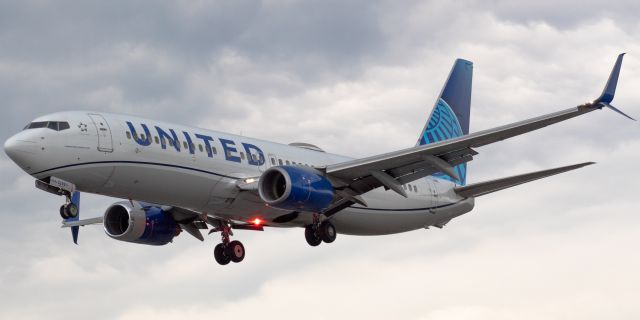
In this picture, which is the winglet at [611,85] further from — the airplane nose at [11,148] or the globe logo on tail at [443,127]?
the globe logo on tail at [443,127]

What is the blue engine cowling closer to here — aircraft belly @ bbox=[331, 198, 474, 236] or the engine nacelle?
aircraft belly @ bbox=[331, 198, 474, 236]

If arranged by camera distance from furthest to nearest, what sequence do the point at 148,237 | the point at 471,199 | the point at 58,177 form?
the point at 471,199, the point at 148,237, the point at 58,177

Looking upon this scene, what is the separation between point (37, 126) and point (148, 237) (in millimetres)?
9119

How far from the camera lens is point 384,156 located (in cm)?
3938

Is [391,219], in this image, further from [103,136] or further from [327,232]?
[103,136]

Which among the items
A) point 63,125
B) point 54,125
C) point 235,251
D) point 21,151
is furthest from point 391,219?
point 21,151

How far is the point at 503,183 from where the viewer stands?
43719 mm

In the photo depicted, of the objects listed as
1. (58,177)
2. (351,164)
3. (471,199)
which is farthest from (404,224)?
(58,177)

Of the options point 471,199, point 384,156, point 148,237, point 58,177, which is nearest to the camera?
point 58,177

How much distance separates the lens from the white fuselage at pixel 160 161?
36.2 meters

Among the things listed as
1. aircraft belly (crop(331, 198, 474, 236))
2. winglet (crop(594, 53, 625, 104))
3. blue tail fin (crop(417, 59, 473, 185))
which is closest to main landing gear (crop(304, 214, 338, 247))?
aircraft belly (crop(331, 198, 474, 236))

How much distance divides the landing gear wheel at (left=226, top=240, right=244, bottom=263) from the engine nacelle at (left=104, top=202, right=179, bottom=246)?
2517mm

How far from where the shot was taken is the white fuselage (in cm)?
3616

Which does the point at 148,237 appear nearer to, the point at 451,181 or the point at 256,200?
the point at 256,200
